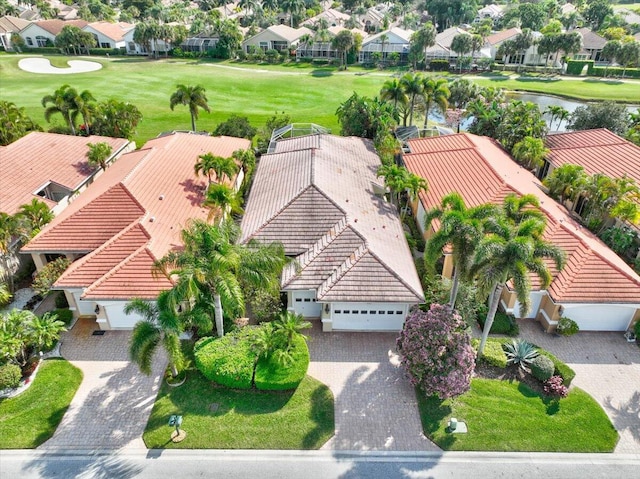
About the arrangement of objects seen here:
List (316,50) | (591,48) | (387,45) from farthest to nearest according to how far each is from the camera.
→ (316,50) → (591,48) → (387,45)

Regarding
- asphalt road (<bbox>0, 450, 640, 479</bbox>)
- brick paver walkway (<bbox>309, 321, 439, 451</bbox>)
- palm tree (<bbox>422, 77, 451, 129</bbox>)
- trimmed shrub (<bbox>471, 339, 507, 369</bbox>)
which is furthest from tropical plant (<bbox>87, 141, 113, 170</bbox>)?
trimmed shrub (<bbox>471, 339, 507, 369</bbox>)

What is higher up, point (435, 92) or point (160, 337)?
point (435, 92)

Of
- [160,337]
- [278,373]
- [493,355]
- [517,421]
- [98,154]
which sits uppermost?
[98,154]

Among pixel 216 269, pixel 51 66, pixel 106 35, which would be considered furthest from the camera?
pixel 106 35

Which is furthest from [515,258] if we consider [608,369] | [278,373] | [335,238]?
[278,373]

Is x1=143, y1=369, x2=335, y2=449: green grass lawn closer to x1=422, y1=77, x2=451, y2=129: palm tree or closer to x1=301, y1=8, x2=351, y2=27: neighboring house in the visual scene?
x1=422, y1=77, x2=451, y2=129: palm tree

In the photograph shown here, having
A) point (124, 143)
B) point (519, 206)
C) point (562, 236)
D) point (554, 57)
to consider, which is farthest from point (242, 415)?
point (554, 57)

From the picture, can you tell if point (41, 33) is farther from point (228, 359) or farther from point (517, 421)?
point (517, 421)
